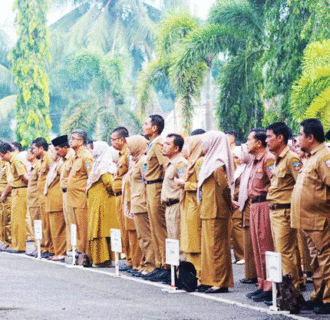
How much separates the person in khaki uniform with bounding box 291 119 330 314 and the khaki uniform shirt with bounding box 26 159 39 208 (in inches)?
366

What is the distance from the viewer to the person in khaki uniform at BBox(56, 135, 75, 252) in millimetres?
16828

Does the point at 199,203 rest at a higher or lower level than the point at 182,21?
lower

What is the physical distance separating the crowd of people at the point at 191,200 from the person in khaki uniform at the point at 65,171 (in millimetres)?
22

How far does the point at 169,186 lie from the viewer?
13273mm

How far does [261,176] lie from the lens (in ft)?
38.9

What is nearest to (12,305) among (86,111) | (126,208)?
(126,208)

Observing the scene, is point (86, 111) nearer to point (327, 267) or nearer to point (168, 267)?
point (168, 267)

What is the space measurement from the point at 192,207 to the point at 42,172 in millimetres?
6242

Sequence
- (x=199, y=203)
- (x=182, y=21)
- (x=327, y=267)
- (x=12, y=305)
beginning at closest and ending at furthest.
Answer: (x=327, y=267) < (x=12, y=305) < (x=199, y=203) < (x=182, y=21)

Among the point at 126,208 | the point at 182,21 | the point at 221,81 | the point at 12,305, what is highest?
the point at 182,21

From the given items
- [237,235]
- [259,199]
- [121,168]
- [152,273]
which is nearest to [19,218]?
[121,168]

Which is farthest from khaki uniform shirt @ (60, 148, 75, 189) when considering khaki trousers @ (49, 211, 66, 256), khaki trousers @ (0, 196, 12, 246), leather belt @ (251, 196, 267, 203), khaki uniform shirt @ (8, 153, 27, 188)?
leather belt @ (251, 196, 267, 203)

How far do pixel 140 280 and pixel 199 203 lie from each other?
6.76 ft

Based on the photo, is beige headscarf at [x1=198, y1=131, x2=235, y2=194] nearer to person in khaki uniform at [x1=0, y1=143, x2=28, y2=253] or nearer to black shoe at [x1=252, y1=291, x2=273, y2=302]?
black shoe at [x1=252, y1=291, x2=273, y2=302]
